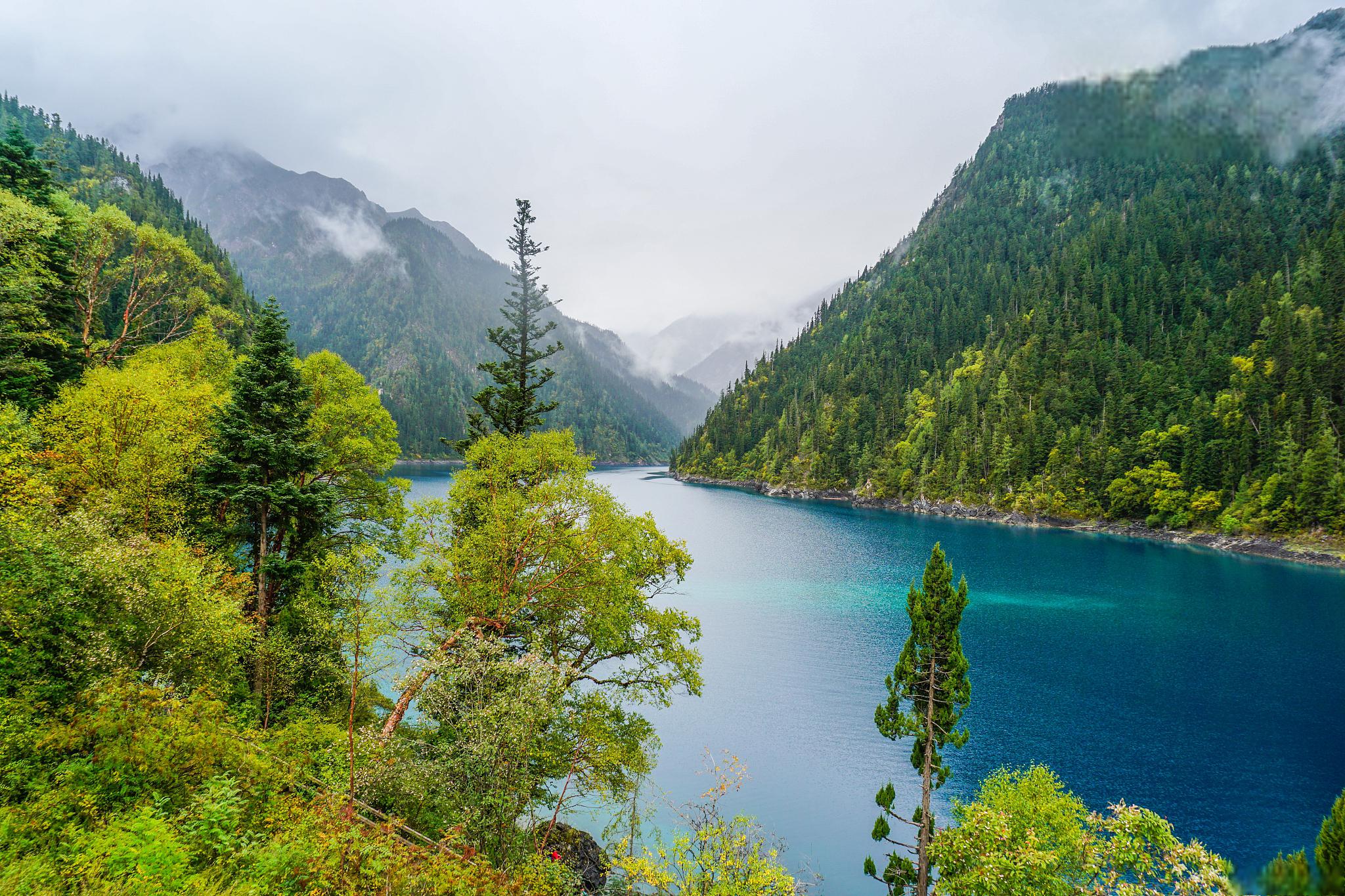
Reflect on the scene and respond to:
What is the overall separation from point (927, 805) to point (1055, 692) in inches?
1006

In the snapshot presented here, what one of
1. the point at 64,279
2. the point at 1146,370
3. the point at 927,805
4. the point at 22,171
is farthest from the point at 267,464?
the point at 1146,370

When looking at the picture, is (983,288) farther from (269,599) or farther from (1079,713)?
(269,599)

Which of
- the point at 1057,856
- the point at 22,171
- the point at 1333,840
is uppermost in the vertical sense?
the point at 22,171

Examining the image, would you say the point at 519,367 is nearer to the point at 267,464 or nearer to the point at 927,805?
the point at 267,464

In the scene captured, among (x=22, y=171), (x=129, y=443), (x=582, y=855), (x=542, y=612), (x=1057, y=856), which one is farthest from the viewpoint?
(x=22, y=171)

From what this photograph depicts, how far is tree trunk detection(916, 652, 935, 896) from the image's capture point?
61.6 feet

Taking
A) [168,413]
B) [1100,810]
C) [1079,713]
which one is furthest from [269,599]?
[1079,713]

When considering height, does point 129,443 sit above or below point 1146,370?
below

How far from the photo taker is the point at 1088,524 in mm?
104688

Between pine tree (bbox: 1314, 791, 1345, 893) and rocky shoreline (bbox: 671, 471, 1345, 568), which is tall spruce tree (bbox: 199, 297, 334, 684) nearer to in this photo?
pine tree (bbox: 1314, 791, 1345, 893)

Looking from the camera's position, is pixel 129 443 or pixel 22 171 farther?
pixel 22 171

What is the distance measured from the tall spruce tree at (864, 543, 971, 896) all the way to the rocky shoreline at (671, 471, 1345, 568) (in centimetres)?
8873

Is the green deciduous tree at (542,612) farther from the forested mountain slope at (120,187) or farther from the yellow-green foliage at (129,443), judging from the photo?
the forested mountain slope at (120,187)

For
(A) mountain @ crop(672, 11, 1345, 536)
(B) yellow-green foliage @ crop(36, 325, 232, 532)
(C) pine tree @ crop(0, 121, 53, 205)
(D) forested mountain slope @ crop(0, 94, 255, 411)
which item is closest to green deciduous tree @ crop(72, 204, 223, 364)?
(D) forested mountain slope @ crop(0, 94, 255, 411)
